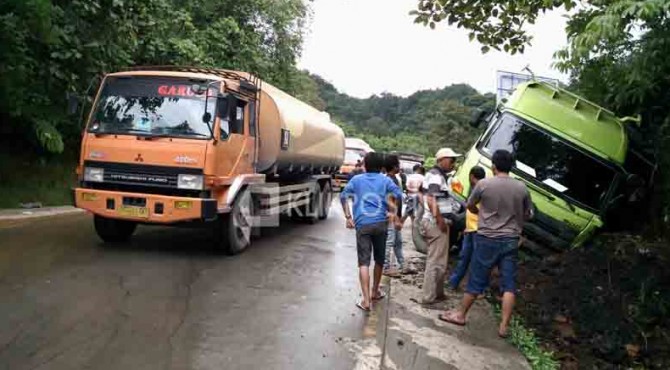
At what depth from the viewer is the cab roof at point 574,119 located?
27.6ft

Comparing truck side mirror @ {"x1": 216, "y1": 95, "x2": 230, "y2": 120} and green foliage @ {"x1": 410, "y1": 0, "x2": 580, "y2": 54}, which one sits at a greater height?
green foliage @ {"x1": 410, "y1": 0, "x2": 580, "y2": 54}

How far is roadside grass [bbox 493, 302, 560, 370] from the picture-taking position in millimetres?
5030

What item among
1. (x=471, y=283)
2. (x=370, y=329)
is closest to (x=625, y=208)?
(x=471, y=283)

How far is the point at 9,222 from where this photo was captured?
34.3ft

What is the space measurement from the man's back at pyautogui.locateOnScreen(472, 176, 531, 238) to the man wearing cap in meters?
0.85

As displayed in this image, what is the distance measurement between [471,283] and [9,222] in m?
8.38

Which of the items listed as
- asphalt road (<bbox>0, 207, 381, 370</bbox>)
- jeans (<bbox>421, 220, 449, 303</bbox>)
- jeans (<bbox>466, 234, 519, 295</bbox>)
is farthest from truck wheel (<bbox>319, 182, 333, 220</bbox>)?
jeans (<bbox>466, 234, 519, 295</bbox>)

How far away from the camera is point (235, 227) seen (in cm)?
862

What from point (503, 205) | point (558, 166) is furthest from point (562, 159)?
point (503, 205)

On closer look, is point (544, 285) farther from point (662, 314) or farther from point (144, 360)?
point (144, 360)

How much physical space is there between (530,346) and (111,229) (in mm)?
6186

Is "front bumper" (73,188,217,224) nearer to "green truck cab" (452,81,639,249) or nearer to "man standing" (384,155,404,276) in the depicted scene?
"man standing" (384,155,404,276)

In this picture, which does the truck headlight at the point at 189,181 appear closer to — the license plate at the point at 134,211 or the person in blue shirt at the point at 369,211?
the license plate at the point at 134,211

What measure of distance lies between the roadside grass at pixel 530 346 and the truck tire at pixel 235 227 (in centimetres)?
409
